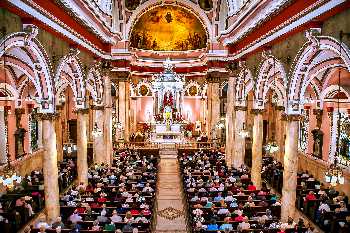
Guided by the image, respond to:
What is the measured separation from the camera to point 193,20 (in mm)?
35812

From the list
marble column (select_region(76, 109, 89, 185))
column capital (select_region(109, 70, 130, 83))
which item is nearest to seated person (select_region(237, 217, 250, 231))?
marble column (select_region(76, 109, 89, 185))

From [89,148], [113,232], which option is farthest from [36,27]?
[89,148]

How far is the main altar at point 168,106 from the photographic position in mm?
35281

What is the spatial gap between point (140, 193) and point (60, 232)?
214 inches

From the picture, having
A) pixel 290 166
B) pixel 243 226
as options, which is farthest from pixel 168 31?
pixel 243 226

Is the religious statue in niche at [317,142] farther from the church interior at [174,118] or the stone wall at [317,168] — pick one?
the stone wall at [317,168]

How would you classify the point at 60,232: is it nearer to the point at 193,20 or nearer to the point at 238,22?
the point at 238,22

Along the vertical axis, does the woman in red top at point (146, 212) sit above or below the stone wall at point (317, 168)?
below

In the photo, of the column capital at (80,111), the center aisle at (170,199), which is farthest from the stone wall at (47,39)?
the center aisle at (170,199)

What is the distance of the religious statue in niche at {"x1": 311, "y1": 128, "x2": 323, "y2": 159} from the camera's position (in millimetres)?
24714

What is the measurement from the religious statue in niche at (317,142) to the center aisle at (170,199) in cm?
878

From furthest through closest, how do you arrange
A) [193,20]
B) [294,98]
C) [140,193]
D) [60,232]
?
[193,20] → [140,193] → [294,98] → [60,232]

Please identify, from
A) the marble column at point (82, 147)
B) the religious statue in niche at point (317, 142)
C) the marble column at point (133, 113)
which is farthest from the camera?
the marble column at point (133, 113)

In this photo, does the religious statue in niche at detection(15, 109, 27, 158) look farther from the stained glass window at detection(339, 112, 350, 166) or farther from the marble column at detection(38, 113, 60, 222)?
the stained glass window at detection(339, 112, 350, 166)
